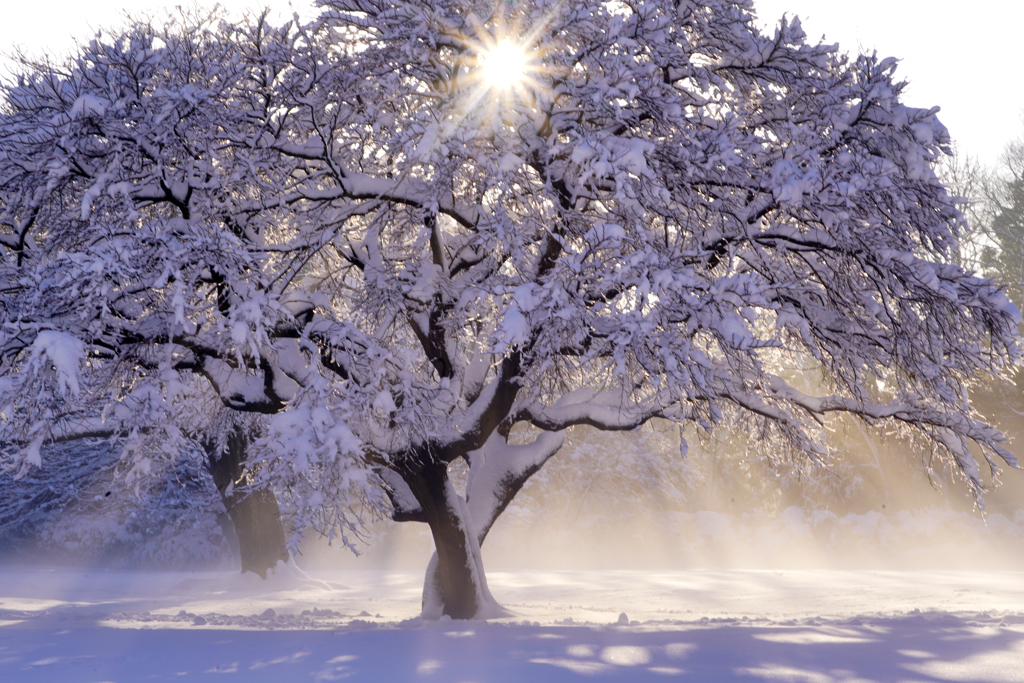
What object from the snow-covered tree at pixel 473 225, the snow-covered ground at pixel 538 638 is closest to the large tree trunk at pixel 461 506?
the snow-covered tree at pixel 473 225

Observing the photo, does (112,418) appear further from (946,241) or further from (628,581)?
(628,581)

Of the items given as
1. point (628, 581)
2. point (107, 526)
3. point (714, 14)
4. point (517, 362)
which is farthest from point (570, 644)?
point (107, 526)

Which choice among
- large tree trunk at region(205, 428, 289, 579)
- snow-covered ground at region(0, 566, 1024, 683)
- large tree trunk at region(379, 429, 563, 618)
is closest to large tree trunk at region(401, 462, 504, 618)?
large tree trunk at region(379, 429, 563, 618)

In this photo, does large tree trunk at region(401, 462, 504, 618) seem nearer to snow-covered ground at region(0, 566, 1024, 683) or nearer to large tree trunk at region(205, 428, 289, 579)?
snow-covered ground at region(0, 566, 1024, 683)

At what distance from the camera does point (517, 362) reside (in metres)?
9.10

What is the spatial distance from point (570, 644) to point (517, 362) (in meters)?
3.15

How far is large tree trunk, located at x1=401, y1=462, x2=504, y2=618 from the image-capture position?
10.1 m

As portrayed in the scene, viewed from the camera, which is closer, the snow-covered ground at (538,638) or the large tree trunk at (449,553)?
the snow-covered ground at (538,638)

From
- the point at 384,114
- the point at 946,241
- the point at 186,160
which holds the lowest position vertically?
the point at 946,241

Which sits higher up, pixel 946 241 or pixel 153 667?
pixel 946 241

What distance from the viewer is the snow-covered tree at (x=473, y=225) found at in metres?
7.22

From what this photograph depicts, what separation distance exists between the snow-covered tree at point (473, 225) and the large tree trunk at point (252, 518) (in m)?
8.19

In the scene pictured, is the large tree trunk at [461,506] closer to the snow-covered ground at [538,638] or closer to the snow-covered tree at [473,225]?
the snow-covered tree at [473,225]

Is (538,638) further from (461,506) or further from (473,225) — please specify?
(473,225)
